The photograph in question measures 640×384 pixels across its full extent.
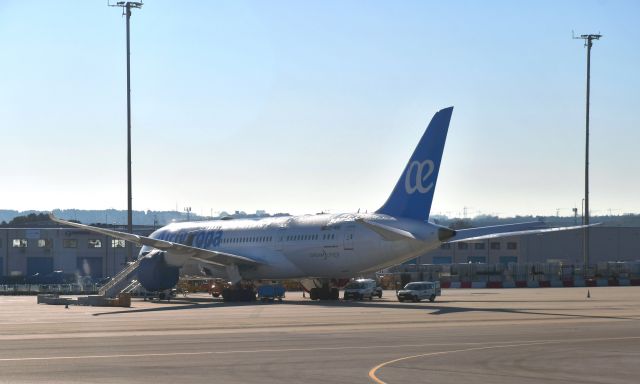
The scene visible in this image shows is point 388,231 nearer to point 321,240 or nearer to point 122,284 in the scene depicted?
point 321,240

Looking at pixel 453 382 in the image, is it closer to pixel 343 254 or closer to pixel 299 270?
pixel 343 254

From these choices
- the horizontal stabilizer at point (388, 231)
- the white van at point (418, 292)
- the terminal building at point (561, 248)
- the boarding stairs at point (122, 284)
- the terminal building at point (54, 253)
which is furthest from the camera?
the terminal building at point (561, 248)

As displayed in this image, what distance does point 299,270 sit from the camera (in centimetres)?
6688

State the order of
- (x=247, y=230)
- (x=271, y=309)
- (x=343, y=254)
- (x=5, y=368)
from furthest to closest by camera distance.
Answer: (x=247, y=230), (x=343, y=254), (x=271, y=309), (x=5, y=368)

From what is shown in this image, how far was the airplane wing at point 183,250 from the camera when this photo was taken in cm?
6325

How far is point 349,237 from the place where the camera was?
6197 cm

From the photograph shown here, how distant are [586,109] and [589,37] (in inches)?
289

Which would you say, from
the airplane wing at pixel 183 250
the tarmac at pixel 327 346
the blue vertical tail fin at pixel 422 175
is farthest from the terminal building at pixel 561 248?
the tarmac at pixel 327 346

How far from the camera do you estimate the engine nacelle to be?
70.2 metres

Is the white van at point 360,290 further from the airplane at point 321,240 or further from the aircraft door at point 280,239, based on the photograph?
the aircraft door at point 280,239

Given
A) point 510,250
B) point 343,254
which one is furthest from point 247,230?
point 510,250

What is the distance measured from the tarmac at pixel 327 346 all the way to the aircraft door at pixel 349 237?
28.7 ft

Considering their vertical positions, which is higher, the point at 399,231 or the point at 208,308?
the point at 399,231

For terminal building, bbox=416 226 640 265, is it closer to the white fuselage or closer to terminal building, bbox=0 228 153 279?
terminal building, bbox=0 228 153 279
